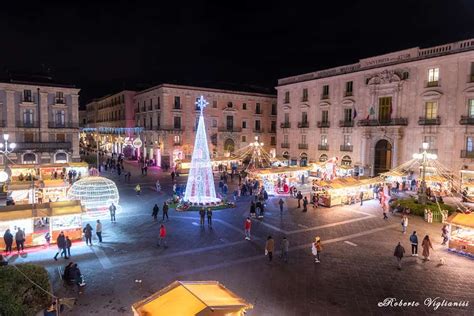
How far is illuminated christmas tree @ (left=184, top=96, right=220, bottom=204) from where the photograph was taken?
23406mm

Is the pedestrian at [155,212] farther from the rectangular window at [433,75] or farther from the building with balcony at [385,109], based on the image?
the rectangular window at [433,75]

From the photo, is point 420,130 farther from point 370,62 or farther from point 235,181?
point 235,181

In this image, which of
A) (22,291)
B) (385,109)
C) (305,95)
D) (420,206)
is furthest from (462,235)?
(305,95)

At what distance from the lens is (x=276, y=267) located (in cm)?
1375

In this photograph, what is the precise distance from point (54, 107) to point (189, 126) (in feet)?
55.5

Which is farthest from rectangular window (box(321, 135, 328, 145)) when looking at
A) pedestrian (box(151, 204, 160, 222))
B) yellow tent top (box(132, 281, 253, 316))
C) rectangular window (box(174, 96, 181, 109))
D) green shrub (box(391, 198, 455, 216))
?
yellow tent top (box(132, 281, 253, 316))

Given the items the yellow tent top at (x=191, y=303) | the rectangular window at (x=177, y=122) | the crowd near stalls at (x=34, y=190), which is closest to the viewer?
the yellow tent top at (x=191, y=303)

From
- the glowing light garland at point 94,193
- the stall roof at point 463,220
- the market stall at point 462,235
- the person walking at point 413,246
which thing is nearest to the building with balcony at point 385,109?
the stall roof at point 463,220

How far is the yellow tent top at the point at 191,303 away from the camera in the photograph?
715 cm

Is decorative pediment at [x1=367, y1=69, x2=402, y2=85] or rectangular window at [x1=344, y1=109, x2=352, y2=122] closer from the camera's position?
decorative pediment at [x1=367, y1=69, x2=402, y2=85]

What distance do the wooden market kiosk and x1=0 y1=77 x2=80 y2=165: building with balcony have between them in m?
25.0

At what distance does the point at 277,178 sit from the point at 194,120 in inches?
769

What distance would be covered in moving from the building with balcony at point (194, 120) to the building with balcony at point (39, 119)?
10.6 m

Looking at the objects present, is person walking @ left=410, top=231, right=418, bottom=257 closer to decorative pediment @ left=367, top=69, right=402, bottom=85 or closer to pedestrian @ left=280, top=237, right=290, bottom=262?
pedestrian @ left=280, top=237, right=290, bottom=262
